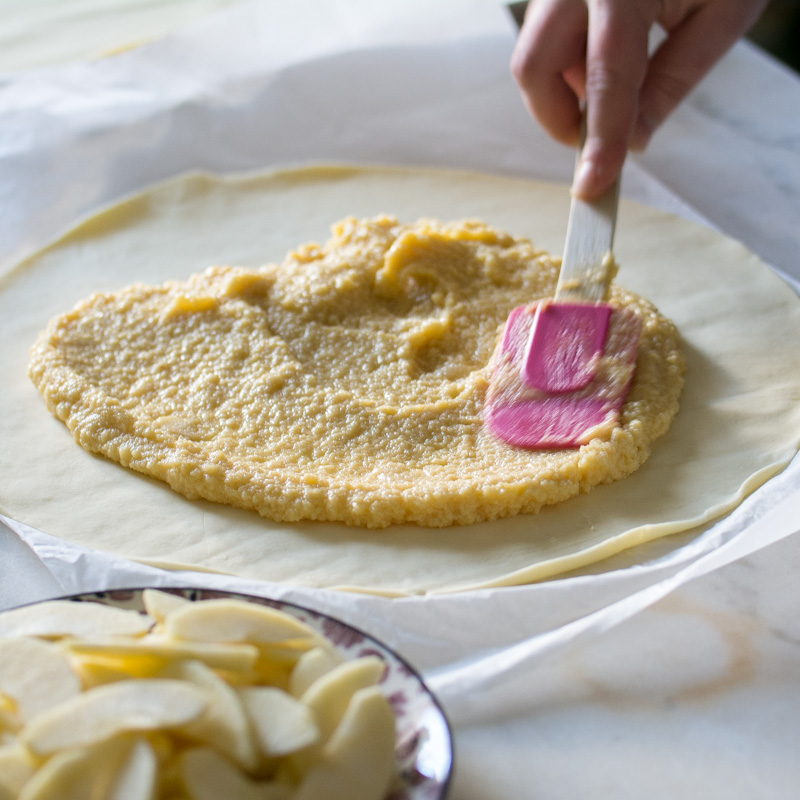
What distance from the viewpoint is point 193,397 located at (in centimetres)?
153

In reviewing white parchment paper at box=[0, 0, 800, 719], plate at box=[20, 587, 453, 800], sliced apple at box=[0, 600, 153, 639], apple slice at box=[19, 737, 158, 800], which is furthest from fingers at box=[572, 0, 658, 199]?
apple slice at box=[19, 737, 158, 800]

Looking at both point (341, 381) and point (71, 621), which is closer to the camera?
point (71, 621)

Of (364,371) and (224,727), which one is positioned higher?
(224,727)

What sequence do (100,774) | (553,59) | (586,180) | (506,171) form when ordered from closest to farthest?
(100,774)
(586,180)
(553,59)
(506,171)

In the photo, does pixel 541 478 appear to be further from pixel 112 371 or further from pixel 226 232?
pixel 226 232

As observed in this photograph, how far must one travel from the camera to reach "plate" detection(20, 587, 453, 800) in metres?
0.87

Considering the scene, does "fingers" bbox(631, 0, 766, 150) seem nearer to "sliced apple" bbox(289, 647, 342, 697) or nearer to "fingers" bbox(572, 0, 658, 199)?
"fingers" bbox(572, 0, 658, 199)

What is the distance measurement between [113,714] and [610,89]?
141cm

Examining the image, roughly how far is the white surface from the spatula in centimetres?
27

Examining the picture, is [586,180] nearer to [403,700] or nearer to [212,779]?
[403,700]

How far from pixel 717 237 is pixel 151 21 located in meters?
1.85

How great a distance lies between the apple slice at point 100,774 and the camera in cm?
77

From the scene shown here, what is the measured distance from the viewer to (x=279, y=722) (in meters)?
0.83

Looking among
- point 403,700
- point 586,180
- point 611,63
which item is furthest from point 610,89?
point 403,700
